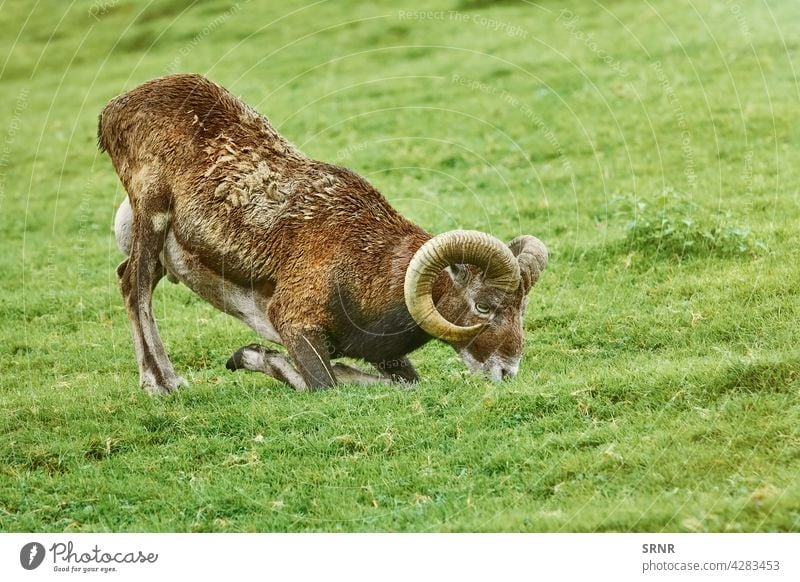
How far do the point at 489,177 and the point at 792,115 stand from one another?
5559 millimetres

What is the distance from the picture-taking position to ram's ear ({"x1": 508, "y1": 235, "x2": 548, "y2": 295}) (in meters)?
11.1

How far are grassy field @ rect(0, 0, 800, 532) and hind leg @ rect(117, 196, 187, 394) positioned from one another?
373 mm

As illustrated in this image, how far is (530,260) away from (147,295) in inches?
165

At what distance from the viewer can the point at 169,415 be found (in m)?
11.0

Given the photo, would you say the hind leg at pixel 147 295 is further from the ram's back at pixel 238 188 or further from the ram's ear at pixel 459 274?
the ram's ear at pixel 459 274

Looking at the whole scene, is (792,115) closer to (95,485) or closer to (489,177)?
(489,177)

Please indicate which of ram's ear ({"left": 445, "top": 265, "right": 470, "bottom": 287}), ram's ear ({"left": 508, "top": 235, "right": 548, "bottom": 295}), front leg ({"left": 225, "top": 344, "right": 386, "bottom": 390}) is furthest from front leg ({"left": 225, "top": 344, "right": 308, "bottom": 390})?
ram's ear ({"left": 508, "top": 235, "right": 548, "bottom": 295})

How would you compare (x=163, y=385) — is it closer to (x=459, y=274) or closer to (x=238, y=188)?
(x=238, y=188)

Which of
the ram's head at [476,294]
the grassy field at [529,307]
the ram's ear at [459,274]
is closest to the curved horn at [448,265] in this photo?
the ram's head at [476,294]

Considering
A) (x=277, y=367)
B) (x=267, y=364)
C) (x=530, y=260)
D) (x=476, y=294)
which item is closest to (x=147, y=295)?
(x=267, y=364)

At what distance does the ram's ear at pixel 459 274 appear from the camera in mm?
11133

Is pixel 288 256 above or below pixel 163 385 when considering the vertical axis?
above

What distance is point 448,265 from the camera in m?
10.9
